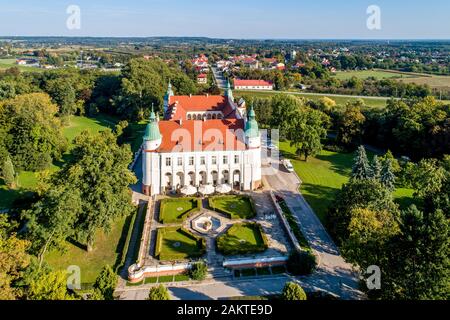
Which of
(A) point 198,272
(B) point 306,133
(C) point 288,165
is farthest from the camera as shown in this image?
(B) point 306,133

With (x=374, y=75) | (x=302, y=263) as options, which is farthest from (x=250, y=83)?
(x=302, y=263)

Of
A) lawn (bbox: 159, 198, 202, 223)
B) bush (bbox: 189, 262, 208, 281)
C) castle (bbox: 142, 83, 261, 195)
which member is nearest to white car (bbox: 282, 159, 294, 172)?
castle (bbox: 142, 83, 261, 195)

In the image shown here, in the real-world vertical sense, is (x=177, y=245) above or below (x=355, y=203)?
below

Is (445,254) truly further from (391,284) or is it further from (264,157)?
(264,157)

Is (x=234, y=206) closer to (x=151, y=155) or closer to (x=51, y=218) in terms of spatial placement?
(x=151, y=155)

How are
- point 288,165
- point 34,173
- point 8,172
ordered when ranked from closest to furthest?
point 8,172 → point 34,173 → point 288,165

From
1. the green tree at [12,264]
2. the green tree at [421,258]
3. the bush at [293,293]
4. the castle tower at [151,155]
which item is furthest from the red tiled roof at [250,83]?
the green tree at [12,264]

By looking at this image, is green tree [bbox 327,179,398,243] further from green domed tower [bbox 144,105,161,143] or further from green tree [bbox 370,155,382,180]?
green domed tower [bbox 144,105,161,143]
